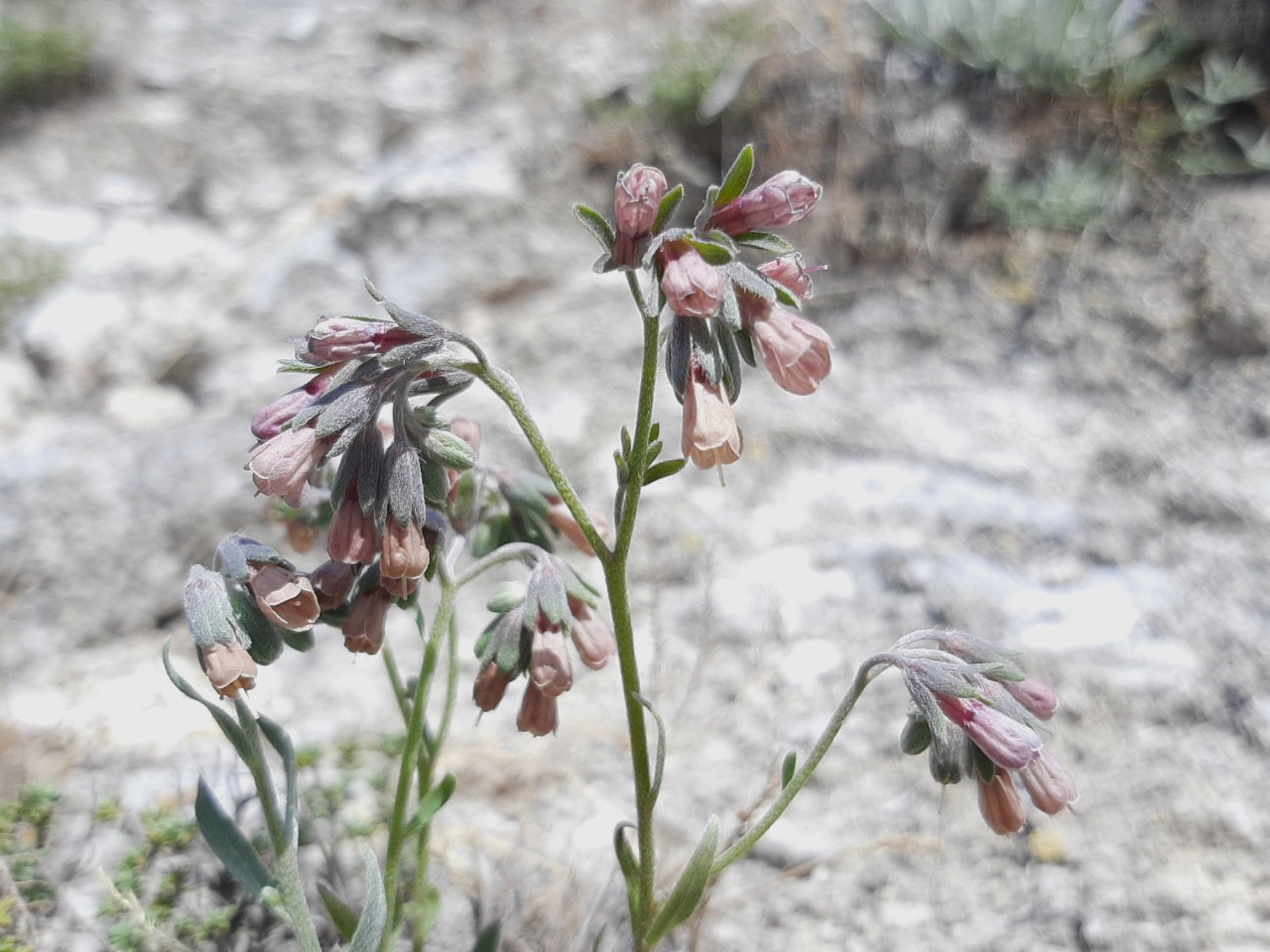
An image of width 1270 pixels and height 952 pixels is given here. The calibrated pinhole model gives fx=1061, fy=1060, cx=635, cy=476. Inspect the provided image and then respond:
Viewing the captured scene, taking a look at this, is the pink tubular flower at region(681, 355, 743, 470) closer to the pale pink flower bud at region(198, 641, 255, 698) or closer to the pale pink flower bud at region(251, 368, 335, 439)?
the pale pink flower bud at region(251, 368, 335, 439)

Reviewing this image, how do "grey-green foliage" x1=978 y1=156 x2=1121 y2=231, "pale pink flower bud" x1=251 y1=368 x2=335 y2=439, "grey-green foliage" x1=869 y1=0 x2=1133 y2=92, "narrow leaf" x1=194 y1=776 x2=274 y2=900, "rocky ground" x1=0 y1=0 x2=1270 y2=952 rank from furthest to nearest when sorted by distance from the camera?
"grey-green foliage" x1=869 y1=0 x2=1133 y2=92
"grey-green foliage" x1=978 y1=156 x2=1121 y2=231
"rocky ground" x1=0 y1=0 x2=1270 y2=952
"narrow leaf" x1=194 y1=776 x2=274 y2=900
"pale pink flower bud" x1=251 y1=368 x2=335 y2=439

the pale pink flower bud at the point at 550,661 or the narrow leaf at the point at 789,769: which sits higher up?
the pale pink flower bud at the point at 550,661

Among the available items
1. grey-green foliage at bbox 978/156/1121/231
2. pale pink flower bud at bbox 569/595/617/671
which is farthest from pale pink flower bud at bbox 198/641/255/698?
grey-green foliage at bbox 978/156/1121/231

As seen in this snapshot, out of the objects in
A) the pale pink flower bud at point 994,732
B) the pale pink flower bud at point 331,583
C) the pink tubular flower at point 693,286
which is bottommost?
the pale pink flower bud at point 331,583

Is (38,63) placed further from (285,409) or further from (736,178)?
(736,178)

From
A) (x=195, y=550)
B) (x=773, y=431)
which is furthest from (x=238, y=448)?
(x=773, y=431)

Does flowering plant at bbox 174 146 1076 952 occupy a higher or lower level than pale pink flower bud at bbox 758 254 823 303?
lower

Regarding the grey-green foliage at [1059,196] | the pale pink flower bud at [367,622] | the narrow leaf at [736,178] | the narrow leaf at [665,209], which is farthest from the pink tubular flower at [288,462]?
the grey-green foliage at [1059,196]

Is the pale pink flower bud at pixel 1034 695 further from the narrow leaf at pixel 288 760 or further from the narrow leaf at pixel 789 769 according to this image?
the narrow leaf at pixel 288 760
